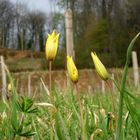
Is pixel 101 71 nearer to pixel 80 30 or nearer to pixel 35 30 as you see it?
pixel 80 30

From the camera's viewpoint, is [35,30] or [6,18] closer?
[6,18]

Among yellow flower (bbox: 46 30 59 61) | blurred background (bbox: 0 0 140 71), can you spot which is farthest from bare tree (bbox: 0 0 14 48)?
yellow flower (bbox: 46 30 59 61)

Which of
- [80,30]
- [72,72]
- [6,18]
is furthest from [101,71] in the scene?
[6,18]

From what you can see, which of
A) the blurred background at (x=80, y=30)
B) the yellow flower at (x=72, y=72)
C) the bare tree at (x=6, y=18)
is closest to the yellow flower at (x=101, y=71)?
the yellow flower at (x=72, y=72)

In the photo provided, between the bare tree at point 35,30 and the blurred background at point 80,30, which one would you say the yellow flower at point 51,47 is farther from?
the bare tree at point 35,30

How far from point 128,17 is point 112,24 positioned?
1.33m

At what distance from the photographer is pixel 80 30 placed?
21188 millimetres

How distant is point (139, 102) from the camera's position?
1.94 ft

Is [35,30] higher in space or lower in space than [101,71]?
higher

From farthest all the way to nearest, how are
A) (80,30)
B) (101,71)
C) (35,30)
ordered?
(35,30), (80,30), (101,71)

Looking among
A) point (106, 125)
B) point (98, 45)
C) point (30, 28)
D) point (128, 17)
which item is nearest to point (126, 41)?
point (98, 45)

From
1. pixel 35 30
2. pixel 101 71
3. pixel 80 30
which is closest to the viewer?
pixel 101 71

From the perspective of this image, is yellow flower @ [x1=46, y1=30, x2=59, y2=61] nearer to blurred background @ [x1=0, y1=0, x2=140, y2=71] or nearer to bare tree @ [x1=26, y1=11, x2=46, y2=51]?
blurred background @ [x1=0, y1=0, x2=140, y2=71]

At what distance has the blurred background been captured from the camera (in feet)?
61.0
